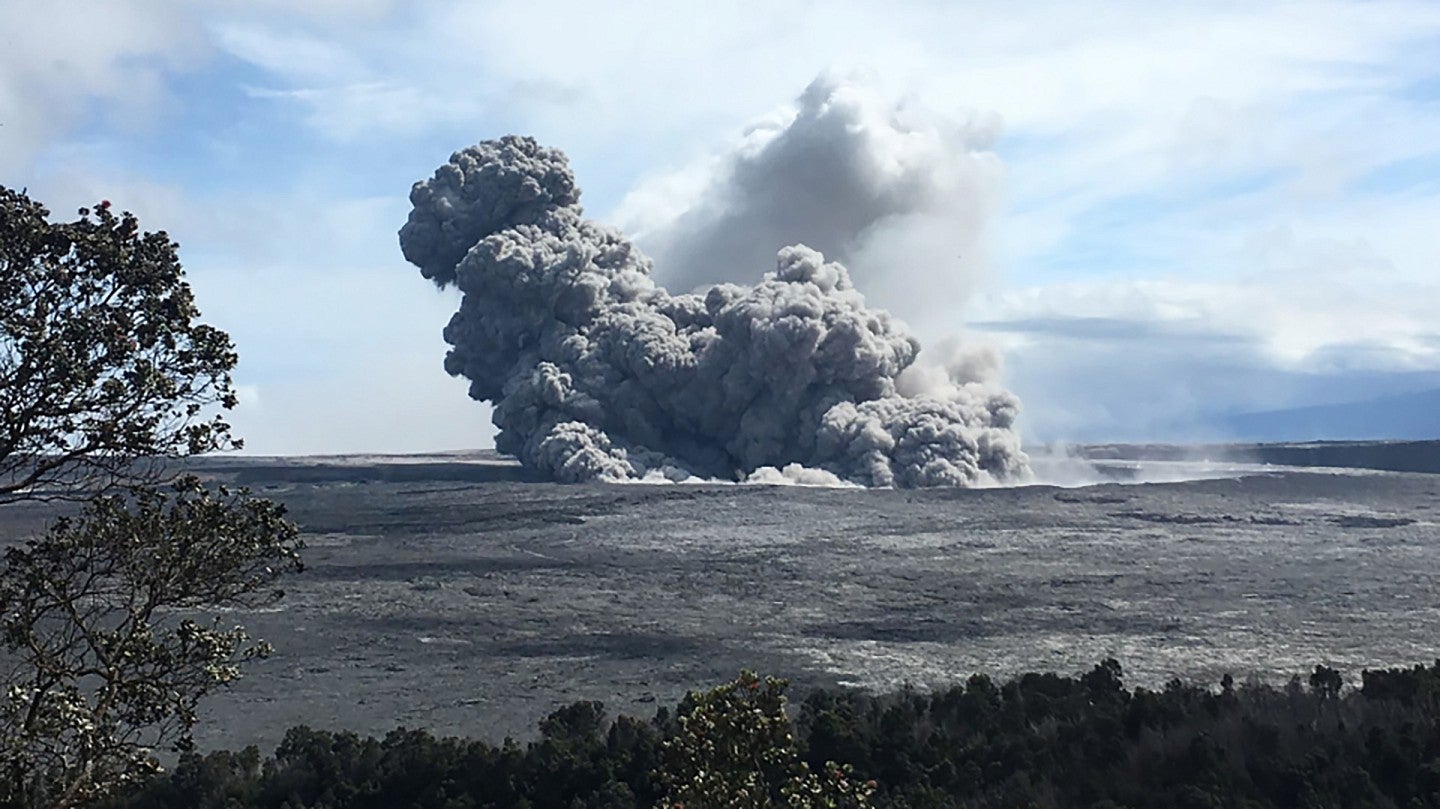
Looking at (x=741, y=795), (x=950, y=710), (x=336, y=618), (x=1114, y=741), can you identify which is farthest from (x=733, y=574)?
(x=741, y=795)

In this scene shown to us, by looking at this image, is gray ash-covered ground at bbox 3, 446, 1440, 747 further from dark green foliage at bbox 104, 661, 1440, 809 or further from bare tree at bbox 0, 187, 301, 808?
bare tree at bbox 0, 187, 301, 808

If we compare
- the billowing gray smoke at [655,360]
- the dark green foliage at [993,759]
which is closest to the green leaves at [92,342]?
the dark green foliage at [993,759]

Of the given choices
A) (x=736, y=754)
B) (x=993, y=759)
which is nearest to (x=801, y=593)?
(x=993, y=759)

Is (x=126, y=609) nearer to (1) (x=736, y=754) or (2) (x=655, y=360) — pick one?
(1) (x=736, y=754)

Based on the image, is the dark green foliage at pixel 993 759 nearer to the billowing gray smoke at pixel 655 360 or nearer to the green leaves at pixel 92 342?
the green leaves at pixel 92 342

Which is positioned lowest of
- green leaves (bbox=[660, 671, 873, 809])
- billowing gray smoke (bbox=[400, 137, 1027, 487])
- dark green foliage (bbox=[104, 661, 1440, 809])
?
dark green foliage (bbox=[104, 661, 1440, 809])

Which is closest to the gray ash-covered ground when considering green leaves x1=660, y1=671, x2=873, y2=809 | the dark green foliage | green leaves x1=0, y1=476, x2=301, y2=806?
the dark green foliage
